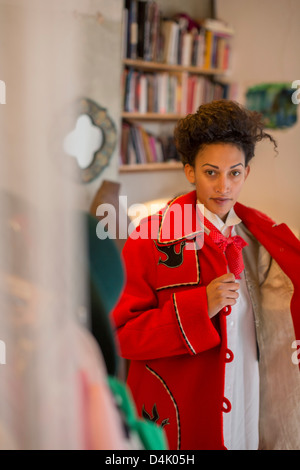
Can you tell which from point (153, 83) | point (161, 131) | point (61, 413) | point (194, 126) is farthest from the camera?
point (161, 131)

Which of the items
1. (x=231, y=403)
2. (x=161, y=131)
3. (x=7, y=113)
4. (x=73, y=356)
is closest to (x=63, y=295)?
(x=73, y=356)

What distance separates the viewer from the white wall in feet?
3.59

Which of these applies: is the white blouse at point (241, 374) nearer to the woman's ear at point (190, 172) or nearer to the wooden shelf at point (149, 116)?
the woman's ear at point (190, 172)

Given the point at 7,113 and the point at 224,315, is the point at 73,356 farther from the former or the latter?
the point at 224,315

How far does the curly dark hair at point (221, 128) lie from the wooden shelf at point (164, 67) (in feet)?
6.84

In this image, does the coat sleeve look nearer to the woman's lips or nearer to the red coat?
the red coat

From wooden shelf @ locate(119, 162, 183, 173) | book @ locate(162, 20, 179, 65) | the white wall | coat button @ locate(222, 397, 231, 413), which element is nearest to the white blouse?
coat button @ locate(222, 397, 231, 413)

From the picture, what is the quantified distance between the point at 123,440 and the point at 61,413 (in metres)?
0.06

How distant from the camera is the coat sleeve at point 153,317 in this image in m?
0.77

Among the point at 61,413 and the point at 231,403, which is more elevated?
the point at 61,413

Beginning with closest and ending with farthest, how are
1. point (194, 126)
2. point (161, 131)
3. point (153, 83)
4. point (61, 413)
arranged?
1. point (61, 413)
2. point (194, 126)
3. point (153, 83)
4. point (161, 131)

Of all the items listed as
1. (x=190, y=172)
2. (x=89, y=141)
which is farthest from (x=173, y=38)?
(x=89, y=141)

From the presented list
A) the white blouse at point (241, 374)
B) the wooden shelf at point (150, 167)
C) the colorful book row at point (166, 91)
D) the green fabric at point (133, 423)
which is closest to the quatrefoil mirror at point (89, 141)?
the green fabric at point (133, 423)

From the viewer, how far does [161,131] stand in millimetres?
3213
